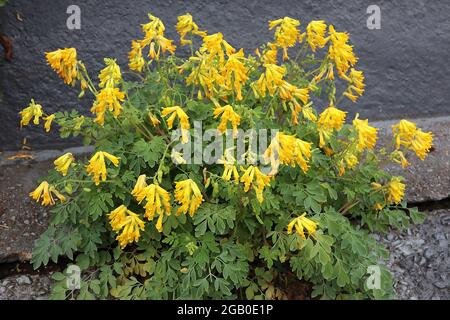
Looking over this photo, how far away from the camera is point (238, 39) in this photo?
15.4ft

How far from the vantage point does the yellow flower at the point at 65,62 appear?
10.0ft

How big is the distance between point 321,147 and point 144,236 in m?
1.04

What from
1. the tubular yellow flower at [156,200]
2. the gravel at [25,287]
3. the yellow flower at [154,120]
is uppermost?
the yellow flower at [154,120]

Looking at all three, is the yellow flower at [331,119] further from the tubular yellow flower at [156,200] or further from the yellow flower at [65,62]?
the yellow flower at [65,62]

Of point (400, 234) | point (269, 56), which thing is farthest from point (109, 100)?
point (400, 234)

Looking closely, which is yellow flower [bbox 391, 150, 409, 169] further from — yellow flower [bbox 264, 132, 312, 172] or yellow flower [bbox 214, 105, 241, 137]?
yellow flower [bbox 214, 105, 241, 137]

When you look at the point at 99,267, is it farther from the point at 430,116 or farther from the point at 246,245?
the point at 430,116

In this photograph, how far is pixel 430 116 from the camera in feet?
15.9

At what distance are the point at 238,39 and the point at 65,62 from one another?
1.88 metres

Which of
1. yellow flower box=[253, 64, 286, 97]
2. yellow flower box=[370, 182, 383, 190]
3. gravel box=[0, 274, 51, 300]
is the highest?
yellow flower box=[253, 64, 286, 97]

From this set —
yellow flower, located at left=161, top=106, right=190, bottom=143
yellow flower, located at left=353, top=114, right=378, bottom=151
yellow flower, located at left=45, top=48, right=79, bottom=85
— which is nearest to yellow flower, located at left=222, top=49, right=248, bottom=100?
yellow flower, located at left=161, top=106, right=190, bottom=143

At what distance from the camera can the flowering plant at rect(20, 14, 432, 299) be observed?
2.97 metres


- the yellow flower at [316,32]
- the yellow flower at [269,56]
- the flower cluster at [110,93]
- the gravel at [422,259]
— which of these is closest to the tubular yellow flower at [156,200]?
the flower cluster at [110,93]

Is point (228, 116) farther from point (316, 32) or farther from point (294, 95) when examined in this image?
point (316, 32)
